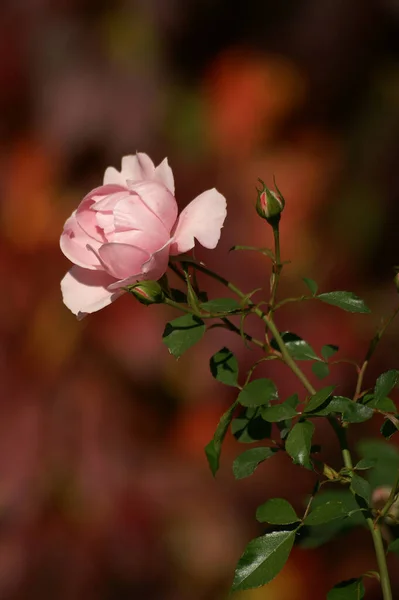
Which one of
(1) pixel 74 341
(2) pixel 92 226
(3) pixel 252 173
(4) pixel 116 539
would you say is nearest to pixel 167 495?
(4) pixel 116 539

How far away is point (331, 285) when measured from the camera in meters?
2.00

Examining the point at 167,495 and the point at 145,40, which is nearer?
the point at 167,495

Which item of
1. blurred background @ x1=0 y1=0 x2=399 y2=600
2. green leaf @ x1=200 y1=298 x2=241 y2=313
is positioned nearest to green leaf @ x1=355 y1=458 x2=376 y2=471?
green leaf @ x1=200 y1=298 x2=241 y2=313

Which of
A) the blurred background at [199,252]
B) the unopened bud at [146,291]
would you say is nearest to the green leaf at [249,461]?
the unopened bud at [146,291]

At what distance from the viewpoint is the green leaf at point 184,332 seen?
51cm

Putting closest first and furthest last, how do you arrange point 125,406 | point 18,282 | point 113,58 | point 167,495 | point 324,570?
point 324,570 < point 167,495 < point 125,406 < point 18,282 < point 113,58

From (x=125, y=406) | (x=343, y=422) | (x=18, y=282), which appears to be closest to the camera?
(x=343, y=422)

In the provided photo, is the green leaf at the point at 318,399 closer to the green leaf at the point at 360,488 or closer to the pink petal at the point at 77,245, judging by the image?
the green leaf at the point at 360,488

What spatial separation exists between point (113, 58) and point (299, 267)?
882 millimetres

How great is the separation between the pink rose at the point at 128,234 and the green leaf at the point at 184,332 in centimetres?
4

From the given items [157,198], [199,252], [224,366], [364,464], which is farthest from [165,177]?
[199,252]

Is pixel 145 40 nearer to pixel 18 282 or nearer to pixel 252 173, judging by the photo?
pixel 252 173

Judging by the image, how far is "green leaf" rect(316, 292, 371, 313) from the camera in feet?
1.60

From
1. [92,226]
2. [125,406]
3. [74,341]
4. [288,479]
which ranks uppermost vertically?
[92,226]
